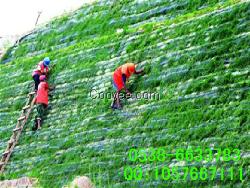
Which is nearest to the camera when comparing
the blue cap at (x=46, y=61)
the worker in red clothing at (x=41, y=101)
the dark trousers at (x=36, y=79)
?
the worker in red clothing at (x=41, y=101)

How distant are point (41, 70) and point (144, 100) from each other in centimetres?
329

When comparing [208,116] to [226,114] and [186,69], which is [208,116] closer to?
[226,114]

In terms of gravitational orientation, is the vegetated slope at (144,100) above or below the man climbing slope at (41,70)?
below

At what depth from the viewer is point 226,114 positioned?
29.5ft

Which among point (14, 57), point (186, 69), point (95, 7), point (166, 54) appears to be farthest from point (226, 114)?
point (14, 57)

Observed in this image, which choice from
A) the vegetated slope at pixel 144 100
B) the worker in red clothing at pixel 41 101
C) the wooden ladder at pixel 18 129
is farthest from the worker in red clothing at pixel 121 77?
the wooden ladder at pixel 18 129

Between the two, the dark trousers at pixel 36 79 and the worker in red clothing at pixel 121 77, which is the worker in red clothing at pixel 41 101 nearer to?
the dark trousers at pixel 36 79

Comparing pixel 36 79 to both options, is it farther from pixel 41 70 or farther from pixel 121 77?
pixel 121 77

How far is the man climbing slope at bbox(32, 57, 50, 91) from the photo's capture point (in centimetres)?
1263

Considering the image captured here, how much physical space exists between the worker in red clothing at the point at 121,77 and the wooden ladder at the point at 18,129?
2392mm

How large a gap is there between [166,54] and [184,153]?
8.59ft

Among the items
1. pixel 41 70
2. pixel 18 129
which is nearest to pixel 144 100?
pixel 18 129

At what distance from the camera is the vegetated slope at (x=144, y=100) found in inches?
360

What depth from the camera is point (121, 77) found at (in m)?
10.8
